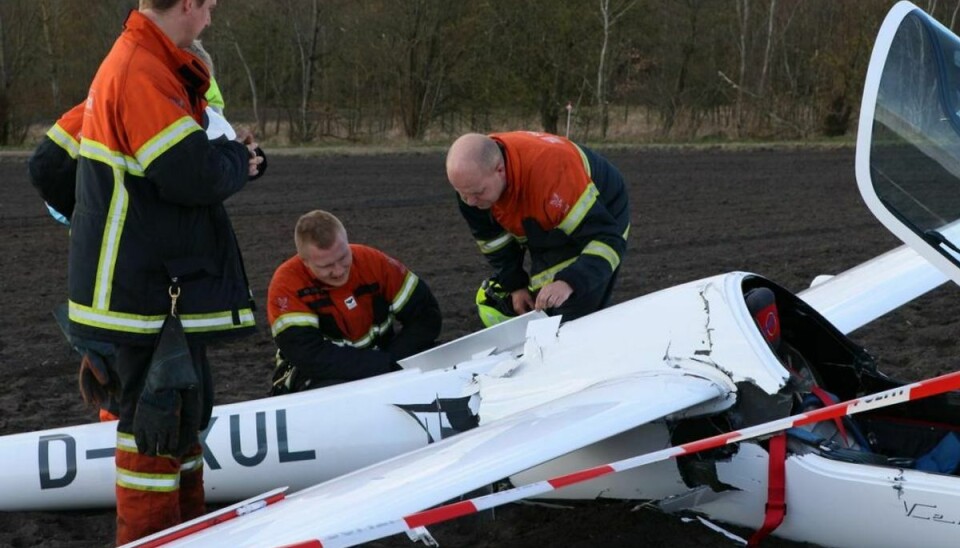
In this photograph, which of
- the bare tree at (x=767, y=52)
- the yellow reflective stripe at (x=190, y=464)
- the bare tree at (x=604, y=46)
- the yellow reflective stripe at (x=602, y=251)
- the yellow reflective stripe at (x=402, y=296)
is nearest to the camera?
the yellow reflective stripe at (x=190, y=464)

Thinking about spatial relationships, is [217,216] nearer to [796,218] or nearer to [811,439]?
[811,439]

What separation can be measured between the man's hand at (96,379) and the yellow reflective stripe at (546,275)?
86.1 inches

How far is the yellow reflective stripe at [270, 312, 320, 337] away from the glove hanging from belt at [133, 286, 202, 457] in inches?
64.5

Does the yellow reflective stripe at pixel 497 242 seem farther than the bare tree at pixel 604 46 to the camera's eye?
No

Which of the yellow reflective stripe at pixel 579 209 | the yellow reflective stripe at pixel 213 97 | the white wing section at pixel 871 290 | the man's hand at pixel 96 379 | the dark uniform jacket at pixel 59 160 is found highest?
the yellow reflective stripe at pixel 213 97

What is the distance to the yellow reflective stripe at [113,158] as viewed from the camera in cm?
321

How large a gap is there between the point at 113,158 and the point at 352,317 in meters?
2.14

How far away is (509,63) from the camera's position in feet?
106

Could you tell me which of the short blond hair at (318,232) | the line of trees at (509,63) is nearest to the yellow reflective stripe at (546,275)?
the short blond hair at (318,232)

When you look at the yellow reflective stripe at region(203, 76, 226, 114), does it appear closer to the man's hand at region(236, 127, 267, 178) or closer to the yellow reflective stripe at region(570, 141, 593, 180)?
the man's hand at region(236, 127, 267, 178)

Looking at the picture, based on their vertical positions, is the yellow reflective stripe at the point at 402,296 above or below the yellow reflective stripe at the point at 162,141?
below

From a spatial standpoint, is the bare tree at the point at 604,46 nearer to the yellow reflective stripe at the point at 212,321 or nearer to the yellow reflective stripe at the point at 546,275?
the yellow reflective stripe at the point at 546,275

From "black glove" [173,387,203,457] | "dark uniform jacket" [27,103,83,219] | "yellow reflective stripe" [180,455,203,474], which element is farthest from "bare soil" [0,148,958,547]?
"dark uniform jacket" [27,103,83,219]

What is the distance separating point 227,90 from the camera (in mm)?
31781
